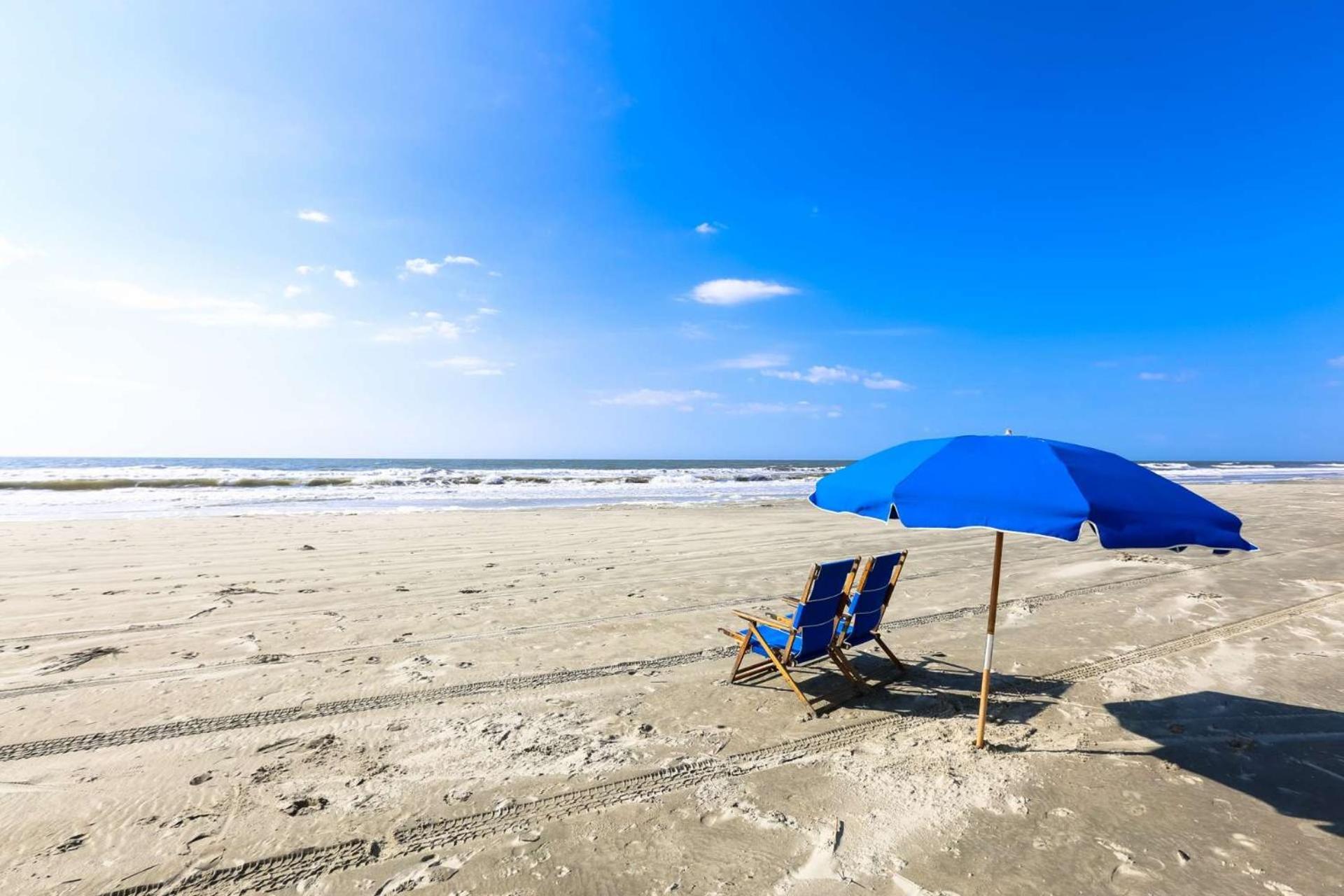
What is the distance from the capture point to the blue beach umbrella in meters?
2.96

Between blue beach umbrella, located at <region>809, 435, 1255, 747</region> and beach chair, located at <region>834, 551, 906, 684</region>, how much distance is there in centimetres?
151

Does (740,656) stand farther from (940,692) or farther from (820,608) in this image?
(940,692)

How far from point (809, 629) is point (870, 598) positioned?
2.34 ft

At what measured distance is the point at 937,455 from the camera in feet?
12.3

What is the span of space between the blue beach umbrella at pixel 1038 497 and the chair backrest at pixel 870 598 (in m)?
1.49

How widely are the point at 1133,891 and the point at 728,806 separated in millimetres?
1967

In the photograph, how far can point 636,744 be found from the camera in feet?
13.7

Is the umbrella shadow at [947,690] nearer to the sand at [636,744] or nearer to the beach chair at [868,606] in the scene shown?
the sand at [636,744]

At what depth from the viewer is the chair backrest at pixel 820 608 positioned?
4746 millimetres

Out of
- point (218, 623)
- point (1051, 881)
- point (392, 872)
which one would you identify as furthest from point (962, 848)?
point (218, 623)

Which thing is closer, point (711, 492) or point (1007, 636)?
point (1007, 636)

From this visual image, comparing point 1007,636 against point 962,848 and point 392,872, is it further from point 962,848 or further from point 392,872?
point 392,872

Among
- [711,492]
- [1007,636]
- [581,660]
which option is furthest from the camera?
[711,492]

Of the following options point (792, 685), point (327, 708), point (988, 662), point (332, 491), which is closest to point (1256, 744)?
point (988, 662)
